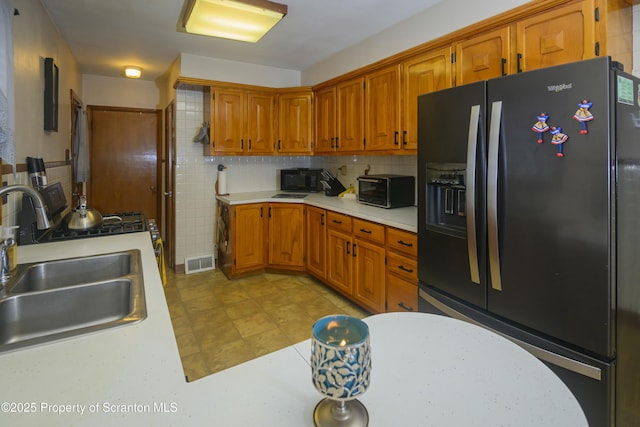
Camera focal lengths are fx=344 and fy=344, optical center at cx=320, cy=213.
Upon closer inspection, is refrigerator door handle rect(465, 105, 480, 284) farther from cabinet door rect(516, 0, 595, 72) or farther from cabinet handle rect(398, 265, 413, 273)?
cabinet handle rect(398, 265, 413, 273)

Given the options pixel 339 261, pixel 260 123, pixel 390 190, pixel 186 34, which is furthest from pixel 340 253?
pixel 186 34

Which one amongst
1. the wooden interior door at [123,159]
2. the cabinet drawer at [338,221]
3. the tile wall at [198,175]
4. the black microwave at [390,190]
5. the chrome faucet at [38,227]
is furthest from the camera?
the wooden interior door at [123,159]

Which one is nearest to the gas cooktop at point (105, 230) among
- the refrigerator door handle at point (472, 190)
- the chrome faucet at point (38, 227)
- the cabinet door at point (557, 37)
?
the chrome faucet at point (38, 227)

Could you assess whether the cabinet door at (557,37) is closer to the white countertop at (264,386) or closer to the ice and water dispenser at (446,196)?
the ice and water dispenser at (446,196)

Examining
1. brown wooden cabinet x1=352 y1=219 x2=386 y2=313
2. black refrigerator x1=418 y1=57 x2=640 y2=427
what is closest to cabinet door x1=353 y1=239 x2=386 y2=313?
brown wooden cabinet x1=352 y1=219 x2=386 y2=313

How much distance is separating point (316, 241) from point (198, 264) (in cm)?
156

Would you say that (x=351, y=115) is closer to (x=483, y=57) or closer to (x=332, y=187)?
(x=332, y=187)

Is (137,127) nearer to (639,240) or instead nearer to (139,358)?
(139,358)

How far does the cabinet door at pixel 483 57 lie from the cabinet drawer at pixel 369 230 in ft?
3.86

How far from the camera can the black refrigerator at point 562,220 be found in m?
1.29

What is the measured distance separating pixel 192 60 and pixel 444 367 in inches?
159

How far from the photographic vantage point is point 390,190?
9.64ft

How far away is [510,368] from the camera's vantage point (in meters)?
0.79

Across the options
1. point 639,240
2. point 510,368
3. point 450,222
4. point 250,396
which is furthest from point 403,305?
point 250,396
